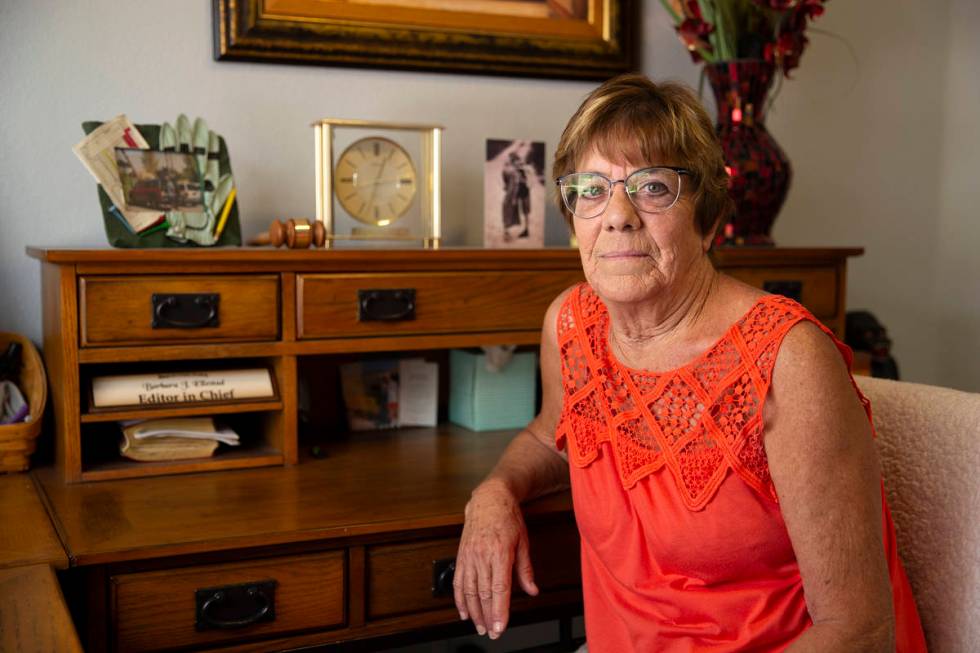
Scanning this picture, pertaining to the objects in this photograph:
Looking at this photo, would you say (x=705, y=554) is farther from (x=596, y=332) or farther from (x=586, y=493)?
(x=596, y=332)

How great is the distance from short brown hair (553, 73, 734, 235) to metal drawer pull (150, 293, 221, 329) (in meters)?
0.74

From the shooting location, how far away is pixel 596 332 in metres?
1.62

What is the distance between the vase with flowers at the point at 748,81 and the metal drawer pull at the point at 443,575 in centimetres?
111

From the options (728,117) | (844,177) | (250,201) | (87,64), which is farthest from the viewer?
(844,177)

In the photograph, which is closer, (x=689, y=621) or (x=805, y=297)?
(x=689, y=621)

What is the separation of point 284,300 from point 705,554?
92 centimetres

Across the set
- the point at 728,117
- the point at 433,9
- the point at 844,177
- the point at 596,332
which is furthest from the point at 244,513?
the point at 844,177

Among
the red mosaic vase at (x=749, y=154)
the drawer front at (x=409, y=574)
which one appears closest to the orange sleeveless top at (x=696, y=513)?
the drawer front at (x=409, y=574)

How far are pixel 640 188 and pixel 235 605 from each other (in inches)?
33.6

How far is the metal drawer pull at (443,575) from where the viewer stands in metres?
1.66

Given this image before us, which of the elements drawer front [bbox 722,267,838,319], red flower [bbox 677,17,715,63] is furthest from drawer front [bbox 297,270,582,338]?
red flower [bbox 677,17,715,63]

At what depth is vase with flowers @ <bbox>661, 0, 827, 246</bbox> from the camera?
239cm

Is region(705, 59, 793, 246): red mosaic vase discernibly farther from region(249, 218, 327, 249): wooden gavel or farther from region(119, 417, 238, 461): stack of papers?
region(119, 417, 238, 461): stack of papers

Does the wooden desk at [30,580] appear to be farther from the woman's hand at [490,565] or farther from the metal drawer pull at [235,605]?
the woman's hand at [490,565]
